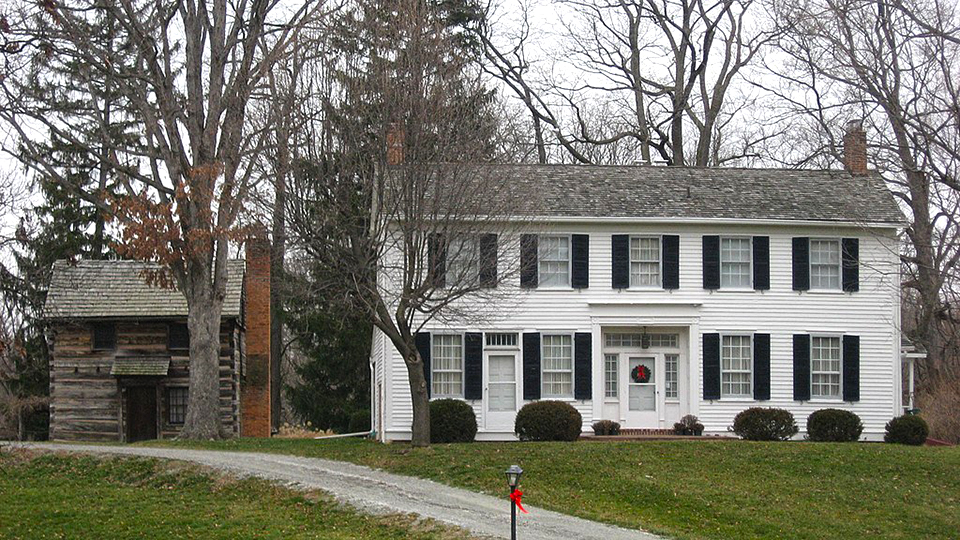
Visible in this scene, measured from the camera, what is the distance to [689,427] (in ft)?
96.9

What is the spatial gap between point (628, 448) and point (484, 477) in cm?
385

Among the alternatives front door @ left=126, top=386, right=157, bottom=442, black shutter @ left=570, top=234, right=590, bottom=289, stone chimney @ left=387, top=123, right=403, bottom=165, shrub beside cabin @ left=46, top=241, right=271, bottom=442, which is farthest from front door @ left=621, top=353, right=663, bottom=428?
front door @ left=126, top=386, right=157, bottom=442

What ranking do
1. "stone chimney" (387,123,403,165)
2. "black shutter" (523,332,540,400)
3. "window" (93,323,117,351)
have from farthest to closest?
1. "window" (93,323,117,351)
2. "black shutter" (523,332,540,400)
3. "stone chimney" (387,123,403,165)

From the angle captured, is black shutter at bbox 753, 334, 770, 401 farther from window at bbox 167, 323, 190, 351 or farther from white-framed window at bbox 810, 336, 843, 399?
window at bbox 167, 323, 190, 351

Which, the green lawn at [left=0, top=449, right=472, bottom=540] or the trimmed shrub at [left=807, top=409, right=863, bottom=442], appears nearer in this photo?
the green lawn at [left=0, top=449, right=472, bottom=540]

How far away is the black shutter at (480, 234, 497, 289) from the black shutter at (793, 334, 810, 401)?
898 cm

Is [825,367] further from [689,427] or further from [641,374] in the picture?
[641,374]

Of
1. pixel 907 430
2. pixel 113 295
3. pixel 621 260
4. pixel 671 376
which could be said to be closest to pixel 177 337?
pixel 113 295

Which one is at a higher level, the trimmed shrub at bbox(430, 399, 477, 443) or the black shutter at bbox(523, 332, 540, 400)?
the black shutter at bbox(523, 332, 540, 400)

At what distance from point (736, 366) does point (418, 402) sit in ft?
29.3

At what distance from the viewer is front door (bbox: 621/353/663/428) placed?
30.3 m

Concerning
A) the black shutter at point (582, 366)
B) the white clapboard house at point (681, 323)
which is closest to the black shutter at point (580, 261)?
the white clapboard house at point (681, 323)

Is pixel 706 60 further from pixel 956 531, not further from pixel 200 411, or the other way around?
pixel 956 531

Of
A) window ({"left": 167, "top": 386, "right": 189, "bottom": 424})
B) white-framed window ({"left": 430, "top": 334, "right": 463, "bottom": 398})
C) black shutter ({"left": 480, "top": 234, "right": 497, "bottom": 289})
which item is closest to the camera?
black shutter ({"left": 480, "top": 234, "right": 497, "bottom": 289})
